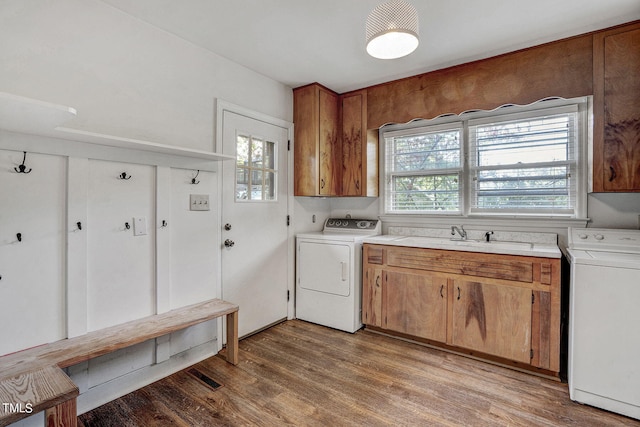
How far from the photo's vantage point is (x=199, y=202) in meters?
2.54

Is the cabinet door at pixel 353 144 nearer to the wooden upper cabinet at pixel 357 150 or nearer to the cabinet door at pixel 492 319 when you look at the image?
the wooden upper cabinet at pixel 357 150

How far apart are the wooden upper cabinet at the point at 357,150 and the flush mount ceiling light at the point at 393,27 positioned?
1646mm

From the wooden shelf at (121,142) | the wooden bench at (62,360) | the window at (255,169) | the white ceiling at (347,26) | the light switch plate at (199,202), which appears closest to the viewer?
the wooden bench at (62,360)

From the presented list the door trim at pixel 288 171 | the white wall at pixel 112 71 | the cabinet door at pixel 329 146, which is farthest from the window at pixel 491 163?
the white wall at pixel 112 71

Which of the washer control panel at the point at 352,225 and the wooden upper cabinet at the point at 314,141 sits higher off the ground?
the wooden upper cabinet at the point at 314,141

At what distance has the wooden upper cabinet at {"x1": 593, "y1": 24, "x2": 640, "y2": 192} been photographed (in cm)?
217

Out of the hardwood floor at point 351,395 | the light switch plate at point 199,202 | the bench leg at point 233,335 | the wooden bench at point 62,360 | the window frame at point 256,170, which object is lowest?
the hardwood floor at point 351,395

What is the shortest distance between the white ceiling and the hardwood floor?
251cm

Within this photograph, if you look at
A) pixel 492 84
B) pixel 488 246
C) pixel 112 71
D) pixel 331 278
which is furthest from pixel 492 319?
pixel 112 71

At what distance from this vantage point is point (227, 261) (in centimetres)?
278

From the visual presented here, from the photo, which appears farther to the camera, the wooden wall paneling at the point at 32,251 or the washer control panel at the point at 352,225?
the washer control panel at the point at 352,225

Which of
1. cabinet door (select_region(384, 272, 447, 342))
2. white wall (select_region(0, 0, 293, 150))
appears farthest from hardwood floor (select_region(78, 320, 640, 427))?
white wall (select_region(0, 0, 293, 150))

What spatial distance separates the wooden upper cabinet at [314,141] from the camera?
3.28m

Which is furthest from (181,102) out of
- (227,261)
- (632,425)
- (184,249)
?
(632,425)
